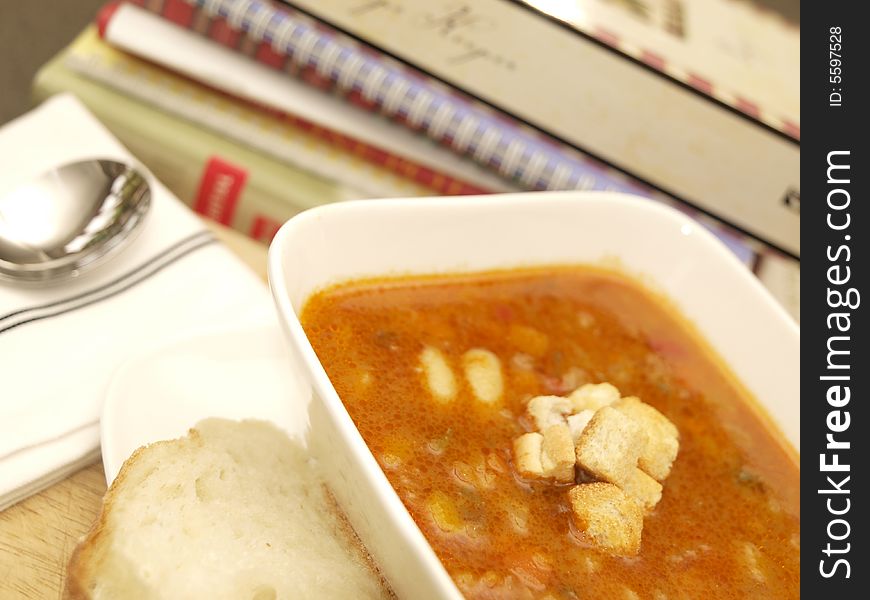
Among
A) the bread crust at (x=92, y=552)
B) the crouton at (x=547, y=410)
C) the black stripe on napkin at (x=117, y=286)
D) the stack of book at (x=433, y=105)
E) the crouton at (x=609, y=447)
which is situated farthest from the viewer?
the stack of book at (x=433, y=105)

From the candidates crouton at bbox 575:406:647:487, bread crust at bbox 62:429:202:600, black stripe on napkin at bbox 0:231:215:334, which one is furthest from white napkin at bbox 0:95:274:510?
crouton at bbox 575:406:647:487

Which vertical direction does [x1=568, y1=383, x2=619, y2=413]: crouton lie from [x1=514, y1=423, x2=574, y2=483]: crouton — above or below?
above

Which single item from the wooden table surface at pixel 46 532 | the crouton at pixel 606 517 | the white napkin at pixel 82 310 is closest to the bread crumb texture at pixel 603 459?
the crouton at pixel 606 517

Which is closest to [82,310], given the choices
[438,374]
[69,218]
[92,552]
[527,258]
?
[69,218]

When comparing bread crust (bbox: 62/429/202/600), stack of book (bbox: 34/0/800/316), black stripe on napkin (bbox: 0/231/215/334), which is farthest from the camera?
stack of book (bbox: 34/0/800/316)

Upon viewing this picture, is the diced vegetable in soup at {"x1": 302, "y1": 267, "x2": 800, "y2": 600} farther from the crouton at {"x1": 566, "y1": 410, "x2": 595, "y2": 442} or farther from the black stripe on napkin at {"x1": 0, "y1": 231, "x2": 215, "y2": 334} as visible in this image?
the black stripe on napkin at {"x1": 0, "y1": 231, "x2": 215, "y2": 334}

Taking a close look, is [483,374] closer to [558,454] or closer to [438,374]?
[438,374]

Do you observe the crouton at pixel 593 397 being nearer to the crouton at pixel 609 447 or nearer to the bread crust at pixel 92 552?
the crouton at pixel 609 447
